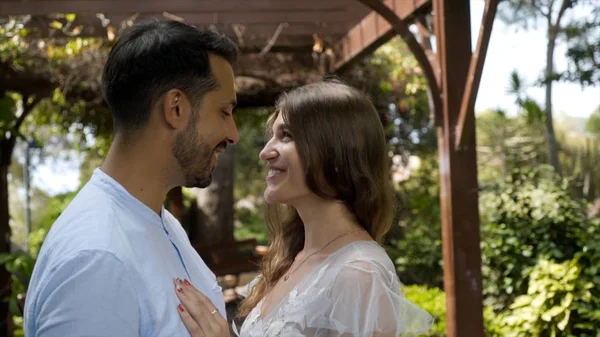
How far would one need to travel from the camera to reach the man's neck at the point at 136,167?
1.30m

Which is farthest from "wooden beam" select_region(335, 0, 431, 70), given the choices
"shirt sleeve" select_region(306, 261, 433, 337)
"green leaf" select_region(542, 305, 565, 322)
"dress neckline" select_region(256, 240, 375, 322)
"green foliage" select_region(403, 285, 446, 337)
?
"shirt sleeve" select_region(306, 261, 433, 337)

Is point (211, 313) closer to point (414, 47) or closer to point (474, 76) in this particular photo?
point (474, 76)

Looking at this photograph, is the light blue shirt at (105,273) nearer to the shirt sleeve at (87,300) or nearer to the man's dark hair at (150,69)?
the shirt sleeve at (87,300)

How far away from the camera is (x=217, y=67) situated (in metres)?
1.39

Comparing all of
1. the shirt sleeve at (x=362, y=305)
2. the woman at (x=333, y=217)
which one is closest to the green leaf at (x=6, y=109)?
the woman at (x=333, y=217)

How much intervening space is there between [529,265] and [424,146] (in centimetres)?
447

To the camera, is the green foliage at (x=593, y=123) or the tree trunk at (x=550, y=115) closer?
the tree trunk at (x=550, y=115)

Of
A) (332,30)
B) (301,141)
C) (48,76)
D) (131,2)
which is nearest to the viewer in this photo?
(301,141)

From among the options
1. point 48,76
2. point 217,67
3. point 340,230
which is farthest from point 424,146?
point 217,67

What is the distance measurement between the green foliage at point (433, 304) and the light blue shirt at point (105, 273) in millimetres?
4047

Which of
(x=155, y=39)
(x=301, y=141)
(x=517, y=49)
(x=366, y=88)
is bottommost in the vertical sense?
(x=301, y=141)

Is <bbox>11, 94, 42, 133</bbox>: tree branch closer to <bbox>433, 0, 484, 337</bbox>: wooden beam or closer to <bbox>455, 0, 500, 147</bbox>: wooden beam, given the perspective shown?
<bbox>433, 0, 484, 337</bbox>: wooden beam

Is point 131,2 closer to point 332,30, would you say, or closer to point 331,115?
point 332,30

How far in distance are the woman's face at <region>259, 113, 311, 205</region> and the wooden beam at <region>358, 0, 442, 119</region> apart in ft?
6.74
